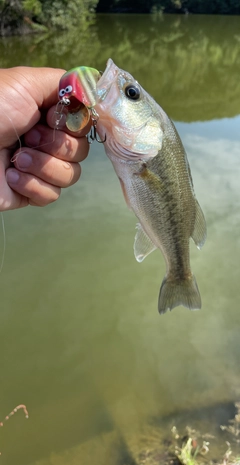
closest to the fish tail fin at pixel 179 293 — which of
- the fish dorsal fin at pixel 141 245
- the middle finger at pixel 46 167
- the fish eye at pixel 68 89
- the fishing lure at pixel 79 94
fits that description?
the fish dorsal fin at pixel 141 245

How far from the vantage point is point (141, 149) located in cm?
176

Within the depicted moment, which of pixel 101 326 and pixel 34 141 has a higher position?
pixel 34 141

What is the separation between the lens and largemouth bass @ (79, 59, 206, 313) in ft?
5.50

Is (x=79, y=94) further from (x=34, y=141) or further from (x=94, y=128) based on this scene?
(x=34, y=141)

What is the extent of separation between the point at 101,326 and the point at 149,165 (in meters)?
3.20

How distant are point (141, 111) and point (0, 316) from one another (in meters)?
3.62

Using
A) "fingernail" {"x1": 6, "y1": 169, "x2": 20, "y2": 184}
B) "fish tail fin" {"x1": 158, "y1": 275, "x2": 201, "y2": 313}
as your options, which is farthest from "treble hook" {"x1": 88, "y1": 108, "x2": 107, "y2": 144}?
"fish tail fin" {"x1": 158, "y1": 275, "x2": 201, "y2": 313}

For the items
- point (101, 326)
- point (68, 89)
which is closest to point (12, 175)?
point (68, 89)

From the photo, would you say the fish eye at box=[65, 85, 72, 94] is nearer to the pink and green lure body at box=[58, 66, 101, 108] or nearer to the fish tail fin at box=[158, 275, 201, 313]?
the pink and green lure body at box=[58, 66, 101, 108]

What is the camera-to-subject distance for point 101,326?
464 centimetres

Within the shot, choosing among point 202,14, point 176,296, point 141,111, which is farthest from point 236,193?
point 202,14

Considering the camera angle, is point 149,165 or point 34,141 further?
point 34,141

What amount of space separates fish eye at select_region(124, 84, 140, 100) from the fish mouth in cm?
9

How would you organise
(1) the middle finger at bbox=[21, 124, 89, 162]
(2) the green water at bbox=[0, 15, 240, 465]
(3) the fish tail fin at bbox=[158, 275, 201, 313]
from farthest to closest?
(2) the green water at bbox=[0, 15, 240, 465] < (3) the fish tail fin at bbox=[158, 275, 201, 313] < (1) the middle finger at bbox=[21, 124, 89, 162]
